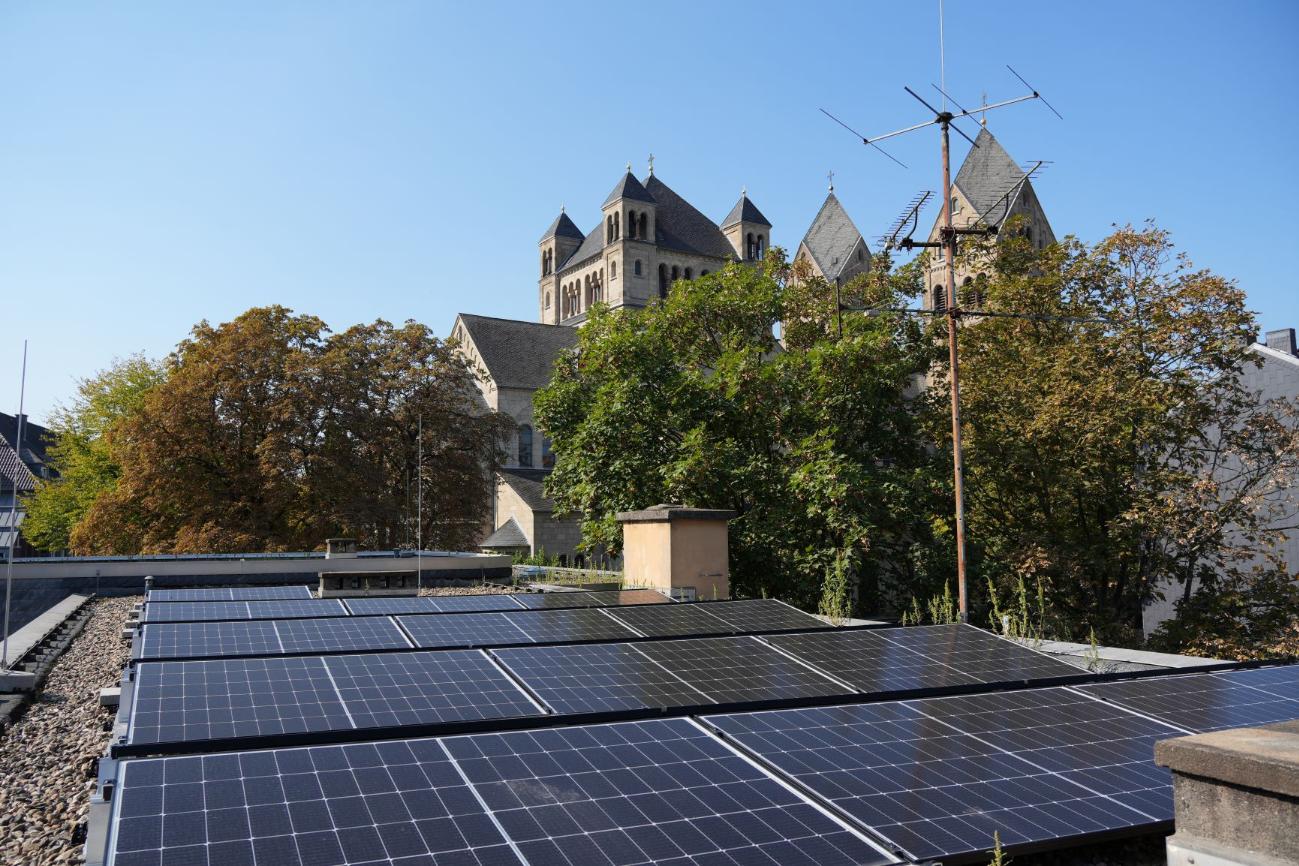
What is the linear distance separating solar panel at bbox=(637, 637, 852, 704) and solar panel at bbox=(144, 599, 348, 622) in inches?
164

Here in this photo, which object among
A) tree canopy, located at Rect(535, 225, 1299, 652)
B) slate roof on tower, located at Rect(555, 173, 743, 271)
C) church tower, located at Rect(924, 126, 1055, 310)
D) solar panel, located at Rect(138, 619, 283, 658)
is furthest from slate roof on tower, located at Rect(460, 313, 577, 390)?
solar panel, located at Rect(138, 619, 283, 658)

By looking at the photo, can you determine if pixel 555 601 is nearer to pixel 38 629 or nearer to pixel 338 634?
pixel 338 634

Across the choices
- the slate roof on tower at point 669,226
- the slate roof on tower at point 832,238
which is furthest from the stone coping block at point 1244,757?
the slate roof on tower at point 669,226

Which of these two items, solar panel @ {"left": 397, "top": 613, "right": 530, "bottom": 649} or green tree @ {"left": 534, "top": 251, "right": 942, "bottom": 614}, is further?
green tree @ {"left": 534, "top": 251, "right": 942, "bottom": 614}

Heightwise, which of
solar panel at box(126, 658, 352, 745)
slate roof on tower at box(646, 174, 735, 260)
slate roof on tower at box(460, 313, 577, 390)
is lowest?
solar panel at box(126, 658, 352, 745)

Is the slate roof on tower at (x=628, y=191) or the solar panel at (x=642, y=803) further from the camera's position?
the slate roof on tower at (x=628, y=191)

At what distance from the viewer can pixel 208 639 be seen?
839cm

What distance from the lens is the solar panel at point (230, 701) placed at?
5.21 meters

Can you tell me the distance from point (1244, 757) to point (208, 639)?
25.5ft

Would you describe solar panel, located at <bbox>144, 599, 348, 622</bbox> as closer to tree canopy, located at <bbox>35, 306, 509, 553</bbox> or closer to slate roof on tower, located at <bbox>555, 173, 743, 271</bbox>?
tree canopy, located at <bbox>35, 306, 509, 553</bbox>

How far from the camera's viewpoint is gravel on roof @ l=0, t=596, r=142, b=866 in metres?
6.21

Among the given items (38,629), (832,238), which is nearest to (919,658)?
(38,629)

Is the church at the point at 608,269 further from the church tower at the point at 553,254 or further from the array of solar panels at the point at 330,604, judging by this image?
the array of solar panels at the point at 330,604

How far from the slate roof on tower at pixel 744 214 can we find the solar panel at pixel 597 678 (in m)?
81.4
